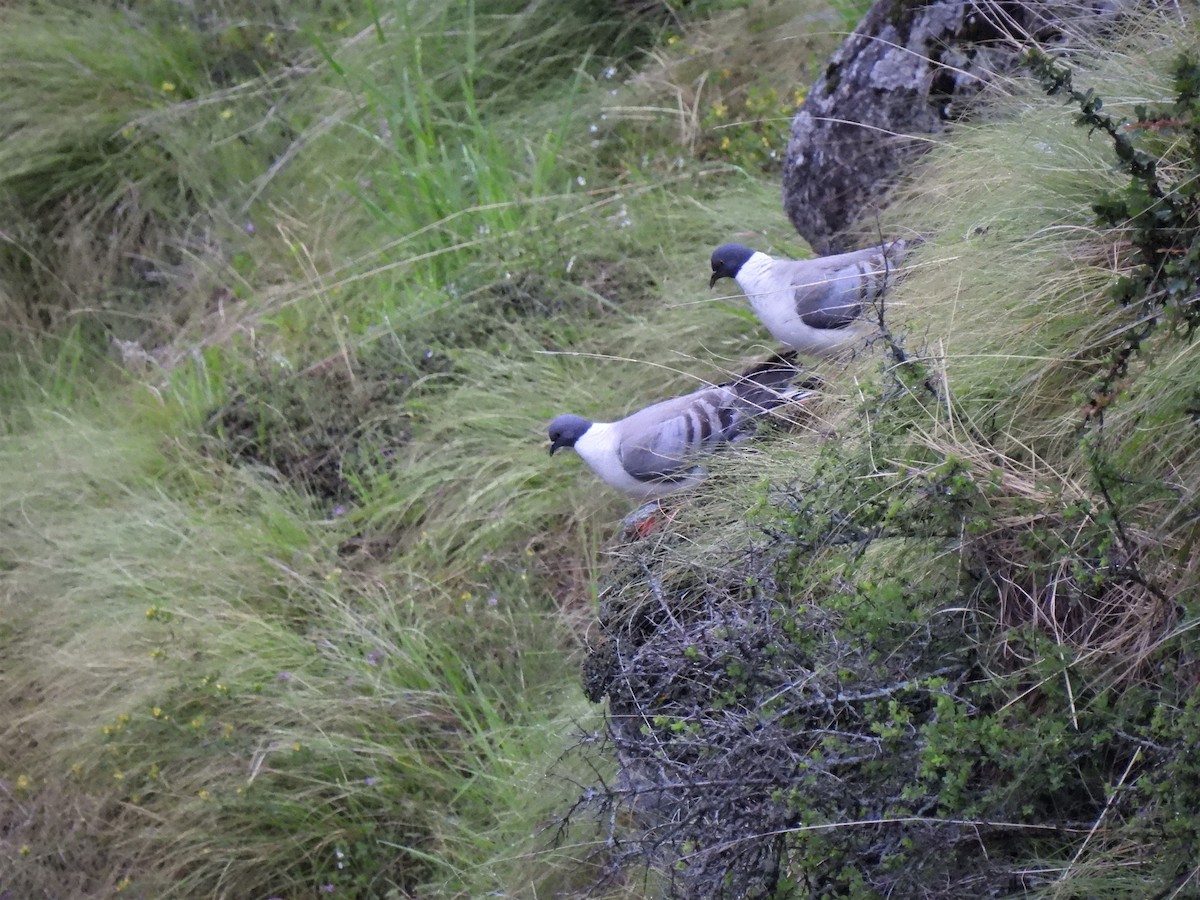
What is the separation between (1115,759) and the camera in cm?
205

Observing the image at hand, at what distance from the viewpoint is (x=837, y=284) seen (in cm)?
359

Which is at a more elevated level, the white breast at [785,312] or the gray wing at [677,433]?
the white breast at [785,312]

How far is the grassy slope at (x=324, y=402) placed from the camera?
373 centimetres

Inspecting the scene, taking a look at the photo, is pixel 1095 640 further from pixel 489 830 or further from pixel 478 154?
pixel 478 154

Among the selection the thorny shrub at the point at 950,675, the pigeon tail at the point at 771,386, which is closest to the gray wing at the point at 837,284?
the pigeon tail at the point at 771,386

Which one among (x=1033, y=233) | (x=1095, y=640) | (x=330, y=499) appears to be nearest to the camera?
(x=1095, y=640)

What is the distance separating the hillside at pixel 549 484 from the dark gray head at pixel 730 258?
27cm

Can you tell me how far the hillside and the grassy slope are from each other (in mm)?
22

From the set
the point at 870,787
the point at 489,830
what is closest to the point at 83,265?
the point at 489,830

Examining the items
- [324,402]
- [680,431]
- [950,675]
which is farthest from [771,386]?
[324,402]

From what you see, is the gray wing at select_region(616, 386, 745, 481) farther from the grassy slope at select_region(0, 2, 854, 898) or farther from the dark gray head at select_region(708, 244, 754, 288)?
the dark gray head at select_region(708, 244, 754, 288)

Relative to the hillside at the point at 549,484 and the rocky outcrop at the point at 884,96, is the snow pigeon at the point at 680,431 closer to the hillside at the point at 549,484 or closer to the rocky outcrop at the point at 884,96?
the hillside at the point at 549,484

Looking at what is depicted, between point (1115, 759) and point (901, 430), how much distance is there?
0.83 meters

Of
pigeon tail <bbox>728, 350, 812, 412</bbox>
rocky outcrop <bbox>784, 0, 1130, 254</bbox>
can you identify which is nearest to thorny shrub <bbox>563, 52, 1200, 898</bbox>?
pigeon tail <bbox>728, 350, 812, 412</bbox>
